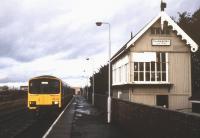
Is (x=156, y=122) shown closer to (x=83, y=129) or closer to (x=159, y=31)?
(x=83, y=129)

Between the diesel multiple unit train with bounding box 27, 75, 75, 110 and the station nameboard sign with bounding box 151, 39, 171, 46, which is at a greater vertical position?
the station nameboard sign with bounding box 151, 39, 171, 46

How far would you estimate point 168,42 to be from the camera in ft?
96.3

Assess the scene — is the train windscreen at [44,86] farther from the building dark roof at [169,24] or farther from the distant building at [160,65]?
the building dark roof at [169,24]

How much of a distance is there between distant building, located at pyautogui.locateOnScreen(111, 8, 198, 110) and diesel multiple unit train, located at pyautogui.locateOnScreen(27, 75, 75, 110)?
17.3 ft

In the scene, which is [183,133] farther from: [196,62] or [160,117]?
[196,62]

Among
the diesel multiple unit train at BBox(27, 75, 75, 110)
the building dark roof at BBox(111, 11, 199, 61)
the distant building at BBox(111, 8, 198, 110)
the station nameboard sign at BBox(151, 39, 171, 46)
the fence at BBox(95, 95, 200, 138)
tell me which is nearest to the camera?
the fence at BBox(95, 95, 200, 138)

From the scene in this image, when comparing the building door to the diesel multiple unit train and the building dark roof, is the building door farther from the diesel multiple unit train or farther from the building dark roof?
the diesel multiple unit train

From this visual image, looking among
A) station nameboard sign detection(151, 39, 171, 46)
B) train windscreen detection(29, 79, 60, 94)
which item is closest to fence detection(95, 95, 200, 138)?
train windscreen detection(29, 79, 60, 94)

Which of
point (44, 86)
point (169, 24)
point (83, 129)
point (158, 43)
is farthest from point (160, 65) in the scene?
point (83, 129)

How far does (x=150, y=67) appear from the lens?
29.0 m

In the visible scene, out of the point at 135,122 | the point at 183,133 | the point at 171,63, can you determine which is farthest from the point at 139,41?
the point at 183,133

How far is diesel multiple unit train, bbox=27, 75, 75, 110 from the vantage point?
91.1 feet

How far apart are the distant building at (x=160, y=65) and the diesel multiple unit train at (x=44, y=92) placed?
528 cm

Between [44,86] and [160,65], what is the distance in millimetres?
8783
